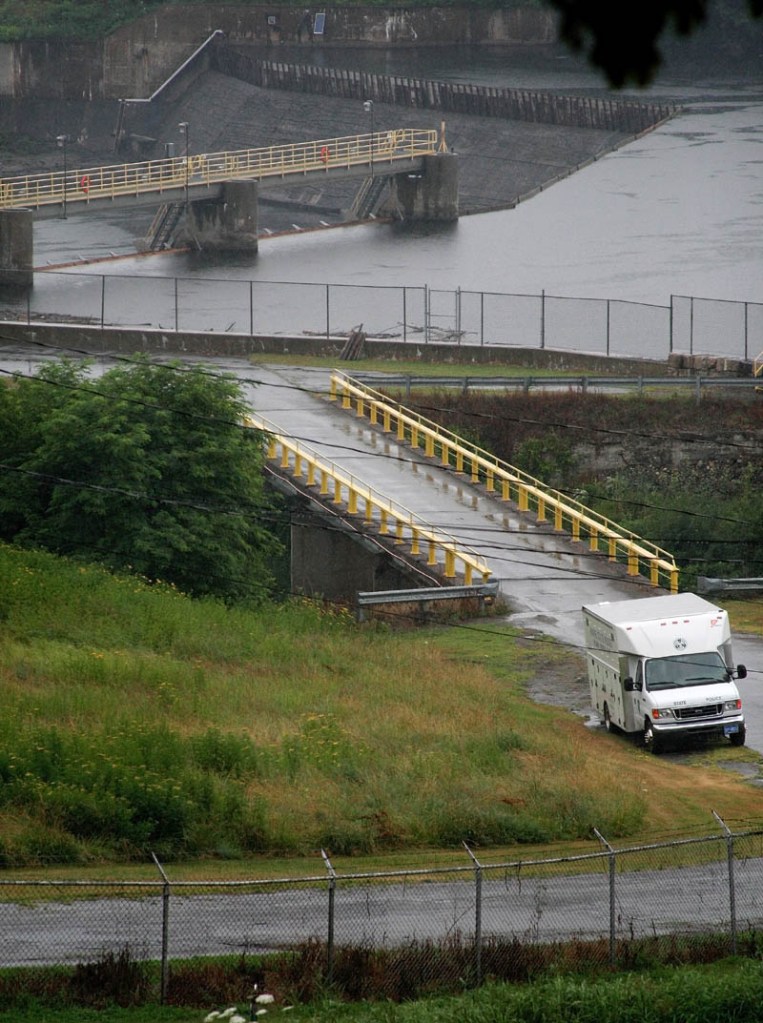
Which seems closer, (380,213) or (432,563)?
(432,563)

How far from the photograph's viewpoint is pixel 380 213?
84.4m

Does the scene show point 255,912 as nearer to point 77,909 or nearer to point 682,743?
point 77,909

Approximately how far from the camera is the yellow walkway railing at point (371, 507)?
3634cm

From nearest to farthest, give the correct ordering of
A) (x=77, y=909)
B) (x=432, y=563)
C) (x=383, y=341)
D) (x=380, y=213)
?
(x=77, y=909)
(x=432, y=563)
(x=383, y=341)
(x=380, y=213)

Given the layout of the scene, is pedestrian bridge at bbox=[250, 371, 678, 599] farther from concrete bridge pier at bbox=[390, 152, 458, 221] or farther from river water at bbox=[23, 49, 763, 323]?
concrete bridge pier at bbox=[390, 152, 458, 221]

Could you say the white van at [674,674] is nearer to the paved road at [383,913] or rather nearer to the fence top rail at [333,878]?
the fence top rail at [333,878]

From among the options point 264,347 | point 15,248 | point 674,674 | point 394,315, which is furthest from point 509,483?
point 15,248

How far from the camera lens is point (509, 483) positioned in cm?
4094

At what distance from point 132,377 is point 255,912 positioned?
74.1 feet

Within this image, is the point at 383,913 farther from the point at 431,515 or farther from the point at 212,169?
the point at 212,169

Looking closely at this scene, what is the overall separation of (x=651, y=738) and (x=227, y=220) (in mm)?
54514

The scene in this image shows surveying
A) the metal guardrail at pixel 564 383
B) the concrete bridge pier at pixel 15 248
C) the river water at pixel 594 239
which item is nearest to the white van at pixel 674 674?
the metal guardrail at pixel 564 383

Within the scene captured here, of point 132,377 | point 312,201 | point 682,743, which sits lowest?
point 682,743

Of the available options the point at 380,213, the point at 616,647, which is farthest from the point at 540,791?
the point at 380,213
